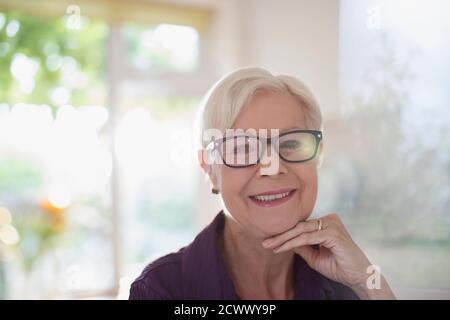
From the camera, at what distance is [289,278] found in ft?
2.77

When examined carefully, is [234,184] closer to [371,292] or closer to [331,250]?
[331,250]

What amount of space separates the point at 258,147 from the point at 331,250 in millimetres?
228

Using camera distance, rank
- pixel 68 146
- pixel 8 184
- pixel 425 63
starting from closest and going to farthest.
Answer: pixel 425 63 → pixel 8 184 → pixel 68 146

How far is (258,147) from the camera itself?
69 cm

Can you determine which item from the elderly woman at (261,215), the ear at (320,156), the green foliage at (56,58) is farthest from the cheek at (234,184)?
the green foliage at (56,58)

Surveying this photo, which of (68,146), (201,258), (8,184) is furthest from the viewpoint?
(68,146)

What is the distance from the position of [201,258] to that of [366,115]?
0.43 meters

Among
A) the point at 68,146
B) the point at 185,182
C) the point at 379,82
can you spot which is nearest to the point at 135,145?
the point at 185,182

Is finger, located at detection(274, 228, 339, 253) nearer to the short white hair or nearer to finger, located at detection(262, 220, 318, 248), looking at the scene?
finger, located at detection(262, 220, 318, 248)

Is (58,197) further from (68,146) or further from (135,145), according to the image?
(135,145)

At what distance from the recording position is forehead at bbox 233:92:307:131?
2.27 feet

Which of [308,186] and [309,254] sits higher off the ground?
[308,186]

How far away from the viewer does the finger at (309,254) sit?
0.78 m

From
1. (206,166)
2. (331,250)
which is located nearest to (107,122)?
(206,166)
